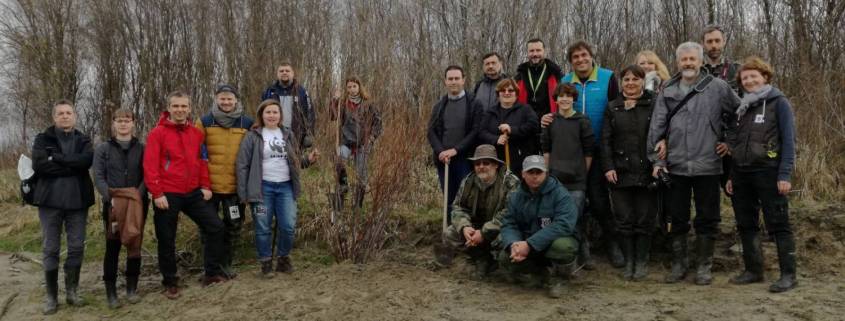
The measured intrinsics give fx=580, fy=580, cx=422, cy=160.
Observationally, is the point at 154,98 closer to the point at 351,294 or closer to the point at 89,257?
the point at 89,257

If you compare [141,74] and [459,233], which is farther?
[141,74]

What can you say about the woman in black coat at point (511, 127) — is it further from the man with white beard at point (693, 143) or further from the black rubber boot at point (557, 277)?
the black rubber boot at point (557, 277)

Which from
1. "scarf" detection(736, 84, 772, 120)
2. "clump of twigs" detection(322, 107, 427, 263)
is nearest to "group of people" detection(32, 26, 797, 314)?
"scarf" detection(736, 84, 772, 120)

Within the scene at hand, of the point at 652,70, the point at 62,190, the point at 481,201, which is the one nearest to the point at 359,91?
the point at 481,201

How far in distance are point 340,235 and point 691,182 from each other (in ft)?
10.1

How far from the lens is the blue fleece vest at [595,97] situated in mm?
5160

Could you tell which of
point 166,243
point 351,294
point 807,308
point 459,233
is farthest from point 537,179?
point 166,243

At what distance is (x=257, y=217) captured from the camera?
5164 millimetres

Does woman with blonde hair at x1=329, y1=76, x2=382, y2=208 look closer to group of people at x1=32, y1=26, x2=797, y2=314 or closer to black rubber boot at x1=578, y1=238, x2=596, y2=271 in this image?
group of people at x1=32, y1=26, x2=797, y2=314

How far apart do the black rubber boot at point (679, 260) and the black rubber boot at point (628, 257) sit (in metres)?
0.29

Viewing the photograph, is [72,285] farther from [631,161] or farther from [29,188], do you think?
[631,161]

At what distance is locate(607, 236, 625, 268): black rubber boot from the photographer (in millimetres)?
5246

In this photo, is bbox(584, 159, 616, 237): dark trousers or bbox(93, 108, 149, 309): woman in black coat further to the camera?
bbox(584, 159, 616, 237): dark trousers

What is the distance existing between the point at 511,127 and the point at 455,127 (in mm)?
565
